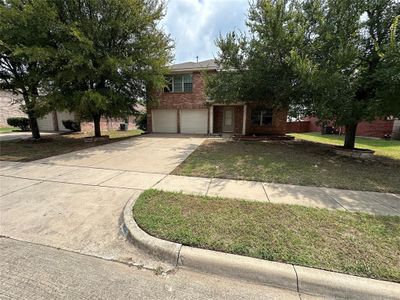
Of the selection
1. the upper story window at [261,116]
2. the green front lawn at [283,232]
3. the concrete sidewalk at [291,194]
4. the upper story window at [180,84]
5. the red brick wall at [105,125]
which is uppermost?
the upper story window at [180,84]

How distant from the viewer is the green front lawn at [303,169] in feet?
18.0

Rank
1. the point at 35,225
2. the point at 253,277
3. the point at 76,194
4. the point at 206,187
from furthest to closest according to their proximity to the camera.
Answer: the point at 206,187 < the point at 76,194 < the point at 35,225 < the point at 253,277

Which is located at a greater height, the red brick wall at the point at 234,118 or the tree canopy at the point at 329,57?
the tree canopy at the point at 329,57

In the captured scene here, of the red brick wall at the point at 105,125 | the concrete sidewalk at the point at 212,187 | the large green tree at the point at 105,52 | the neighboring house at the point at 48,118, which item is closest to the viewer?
the concrete sidewalk at the point at 212,187

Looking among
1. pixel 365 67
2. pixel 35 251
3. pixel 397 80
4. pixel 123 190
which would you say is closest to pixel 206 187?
pixel 123 190

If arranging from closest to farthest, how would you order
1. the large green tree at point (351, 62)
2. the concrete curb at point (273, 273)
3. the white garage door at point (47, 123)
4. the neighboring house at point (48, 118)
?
1. the concrete curb at point (273, 273)
2. the large green tree at point (351, 62)
3. the neighboring house at point (48, 118)
4. the white garage door at point (47, 123)

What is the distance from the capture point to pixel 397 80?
6.31 metres

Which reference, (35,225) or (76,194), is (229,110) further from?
(35,225)

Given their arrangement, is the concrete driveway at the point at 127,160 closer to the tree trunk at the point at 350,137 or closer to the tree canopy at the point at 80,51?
the tree canopy at the point at 80,51

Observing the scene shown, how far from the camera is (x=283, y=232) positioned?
9.71 ft

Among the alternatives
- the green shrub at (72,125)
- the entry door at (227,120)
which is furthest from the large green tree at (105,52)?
the green shrub at (72,125)

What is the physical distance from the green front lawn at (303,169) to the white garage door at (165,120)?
944 cm

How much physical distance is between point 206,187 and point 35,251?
328 centimetres

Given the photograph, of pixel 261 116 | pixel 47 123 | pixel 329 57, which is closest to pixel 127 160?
pixel 329 57
